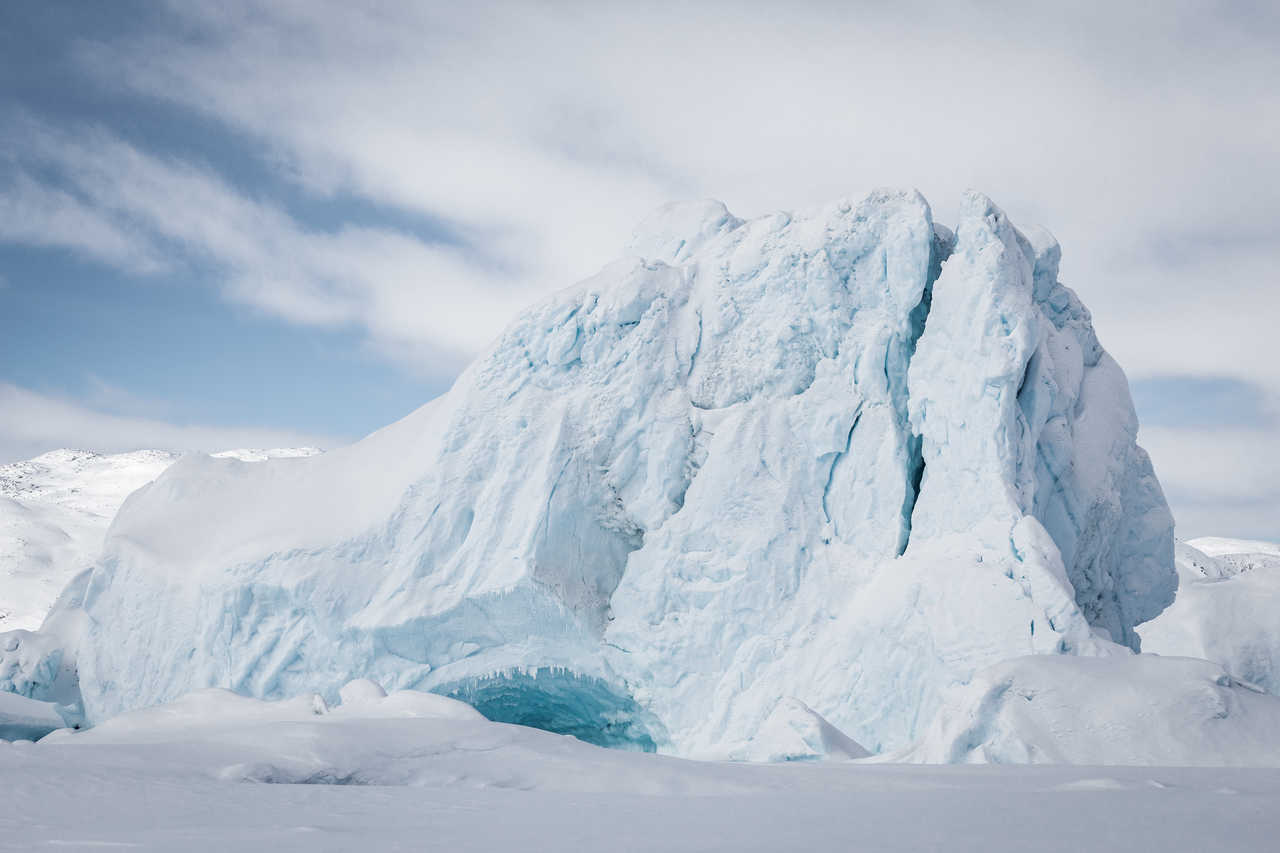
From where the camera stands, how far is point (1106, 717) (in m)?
9.73

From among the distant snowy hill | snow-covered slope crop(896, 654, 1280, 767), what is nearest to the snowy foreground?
snow-covered slope crop(896, 654, 1280, 767)

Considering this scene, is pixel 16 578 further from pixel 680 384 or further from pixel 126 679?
pixel 680 384

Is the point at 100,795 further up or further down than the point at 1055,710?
further down

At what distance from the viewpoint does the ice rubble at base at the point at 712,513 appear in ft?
44.3

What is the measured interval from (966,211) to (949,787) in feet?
34.1

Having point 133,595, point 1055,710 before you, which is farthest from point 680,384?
point 133,595

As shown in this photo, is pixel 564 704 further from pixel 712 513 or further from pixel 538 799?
pixel 538 799

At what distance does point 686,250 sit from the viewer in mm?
18234

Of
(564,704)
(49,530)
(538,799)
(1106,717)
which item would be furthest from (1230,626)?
(49,530)

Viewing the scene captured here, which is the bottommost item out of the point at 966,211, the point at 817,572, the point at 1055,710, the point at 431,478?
the point at 1055,710

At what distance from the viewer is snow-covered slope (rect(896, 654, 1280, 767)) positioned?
30.9ft

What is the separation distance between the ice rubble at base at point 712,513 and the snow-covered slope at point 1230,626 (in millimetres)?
3350

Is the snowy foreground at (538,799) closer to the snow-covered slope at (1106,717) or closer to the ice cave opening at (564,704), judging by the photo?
the snow-covered slope at (1106,717)

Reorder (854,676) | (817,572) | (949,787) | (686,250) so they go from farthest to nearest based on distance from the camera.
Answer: (686,250)
(817,572)
(854,676)
(949,787)
